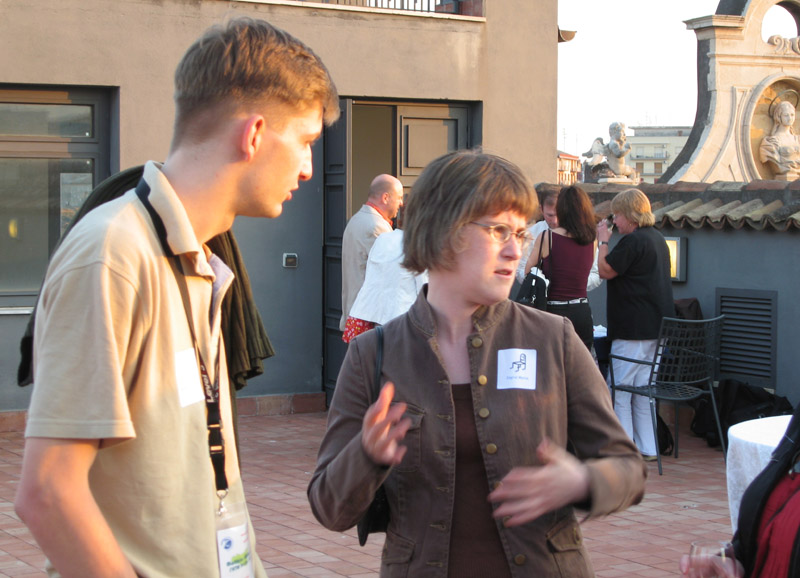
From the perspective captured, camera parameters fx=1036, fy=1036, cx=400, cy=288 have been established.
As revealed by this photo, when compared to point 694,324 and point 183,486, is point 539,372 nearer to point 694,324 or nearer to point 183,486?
point 183,486

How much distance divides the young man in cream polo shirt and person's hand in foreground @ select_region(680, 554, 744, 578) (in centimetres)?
127

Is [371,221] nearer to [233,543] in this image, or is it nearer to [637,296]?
[637,296]

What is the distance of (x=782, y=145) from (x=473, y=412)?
1203 cm

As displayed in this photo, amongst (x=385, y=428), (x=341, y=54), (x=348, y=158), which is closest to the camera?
(x=385, y=428)

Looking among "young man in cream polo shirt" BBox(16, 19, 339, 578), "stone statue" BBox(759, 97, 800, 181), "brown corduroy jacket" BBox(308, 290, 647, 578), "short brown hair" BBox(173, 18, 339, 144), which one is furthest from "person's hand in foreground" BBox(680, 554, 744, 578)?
"stone statue" BBox(759, 97, 800, 181)

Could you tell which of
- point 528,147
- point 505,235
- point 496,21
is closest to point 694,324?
point 528,147

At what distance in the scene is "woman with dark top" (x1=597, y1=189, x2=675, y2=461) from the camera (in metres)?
8.57

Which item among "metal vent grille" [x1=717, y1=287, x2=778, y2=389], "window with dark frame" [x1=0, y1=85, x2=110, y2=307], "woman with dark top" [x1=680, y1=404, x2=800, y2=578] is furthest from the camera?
"window with dark frame" [x1=0, y1=85, x2=110, y2=307]

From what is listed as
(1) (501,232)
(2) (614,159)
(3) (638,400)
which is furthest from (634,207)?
(1) (501,232)

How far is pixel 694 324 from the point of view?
27.9ft

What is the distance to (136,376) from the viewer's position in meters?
1.80

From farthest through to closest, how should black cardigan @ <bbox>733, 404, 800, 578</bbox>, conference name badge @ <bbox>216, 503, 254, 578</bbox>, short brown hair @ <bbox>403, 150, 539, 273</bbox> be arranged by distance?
black cardigan @ <bbox>733, 404, 800, 578</bbox> → short brown hair @ <bbox>403, 150, 539, 273</bbox> → conference name badge @ <bbox>216, 503, 254, 578</bbox>

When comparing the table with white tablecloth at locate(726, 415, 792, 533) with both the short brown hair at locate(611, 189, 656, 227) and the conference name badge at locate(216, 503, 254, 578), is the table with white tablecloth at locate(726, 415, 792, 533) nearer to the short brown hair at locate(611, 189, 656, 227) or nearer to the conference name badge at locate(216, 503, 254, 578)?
the conference name badge at locate(216, 503, 254, 578)

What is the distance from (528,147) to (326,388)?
3.39 m
